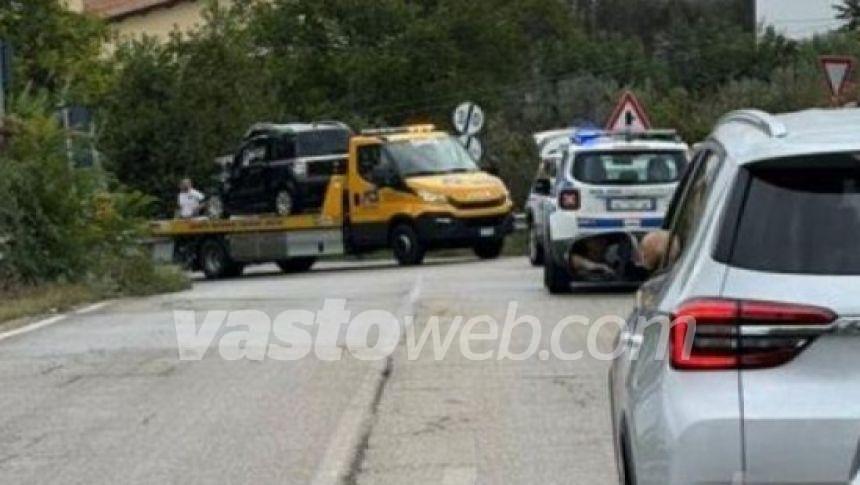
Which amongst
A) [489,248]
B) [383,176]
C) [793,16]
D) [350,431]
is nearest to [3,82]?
[383,176]

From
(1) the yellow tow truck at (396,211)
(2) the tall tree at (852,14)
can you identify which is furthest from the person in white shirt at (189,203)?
(2) the tall tree at (852,14)

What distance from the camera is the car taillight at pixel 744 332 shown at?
5.13 meters

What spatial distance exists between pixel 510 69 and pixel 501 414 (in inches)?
1987

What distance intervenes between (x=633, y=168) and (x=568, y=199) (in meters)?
0.82

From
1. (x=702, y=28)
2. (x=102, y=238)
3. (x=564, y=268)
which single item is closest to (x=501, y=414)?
(x=564, y=268)

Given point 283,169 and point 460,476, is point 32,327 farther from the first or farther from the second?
point 283,169

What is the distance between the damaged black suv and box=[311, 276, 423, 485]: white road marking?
22.8 metres

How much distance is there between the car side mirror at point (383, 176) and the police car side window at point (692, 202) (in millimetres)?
28079

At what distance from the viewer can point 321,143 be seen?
38.0 meters

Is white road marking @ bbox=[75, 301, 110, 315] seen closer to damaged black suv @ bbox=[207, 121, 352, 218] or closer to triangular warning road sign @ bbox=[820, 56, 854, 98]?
triangular warning road sign @ bbox=[820, 56, 854, 98]

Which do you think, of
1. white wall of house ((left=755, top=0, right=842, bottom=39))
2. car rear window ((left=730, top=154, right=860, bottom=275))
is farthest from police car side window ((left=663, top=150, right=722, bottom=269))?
white wall of house ((left=755, top=0, right=842, bottom=39))

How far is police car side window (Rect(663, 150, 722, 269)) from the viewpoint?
19.4 feet

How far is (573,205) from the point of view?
71.1 ft

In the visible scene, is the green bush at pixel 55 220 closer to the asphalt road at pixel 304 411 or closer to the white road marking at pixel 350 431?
the asphalt road at pixel 304 411
